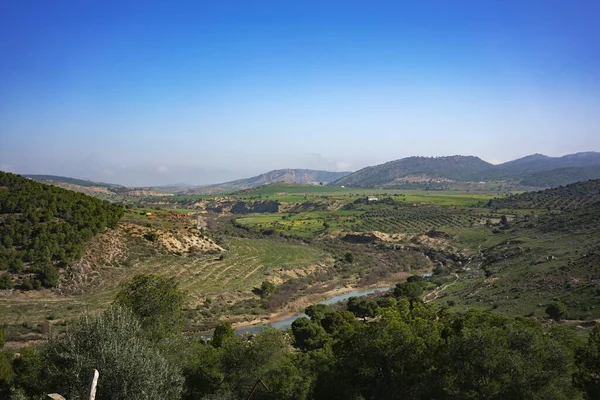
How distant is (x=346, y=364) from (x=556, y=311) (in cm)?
2641

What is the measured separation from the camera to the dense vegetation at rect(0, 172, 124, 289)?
49469 millimetres

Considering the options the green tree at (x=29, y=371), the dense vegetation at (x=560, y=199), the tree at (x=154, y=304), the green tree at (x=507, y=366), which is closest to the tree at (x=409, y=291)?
the tree at (x=154, y=304)

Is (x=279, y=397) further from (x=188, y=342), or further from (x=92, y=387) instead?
(x=92, y=387)

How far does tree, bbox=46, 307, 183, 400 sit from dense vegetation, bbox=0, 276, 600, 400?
5 centimetres

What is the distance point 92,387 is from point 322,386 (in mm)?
13748

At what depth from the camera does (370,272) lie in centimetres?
8062

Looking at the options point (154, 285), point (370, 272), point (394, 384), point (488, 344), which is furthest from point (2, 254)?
point (370, 272)

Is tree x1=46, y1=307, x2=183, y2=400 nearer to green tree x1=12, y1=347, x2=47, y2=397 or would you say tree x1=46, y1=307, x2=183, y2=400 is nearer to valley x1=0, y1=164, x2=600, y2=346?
green tree x1=12, y1=347, x2=47, y2=397

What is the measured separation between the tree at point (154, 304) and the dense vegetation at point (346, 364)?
1.74m

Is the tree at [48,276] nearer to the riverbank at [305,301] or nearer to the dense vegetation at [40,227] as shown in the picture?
the dense vegetation at [40,227]

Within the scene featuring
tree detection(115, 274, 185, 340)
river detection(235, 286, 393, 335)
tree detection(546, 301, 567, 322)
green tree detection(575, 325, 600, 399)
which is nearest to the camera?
green tree detection(575, 325, 600, 399)

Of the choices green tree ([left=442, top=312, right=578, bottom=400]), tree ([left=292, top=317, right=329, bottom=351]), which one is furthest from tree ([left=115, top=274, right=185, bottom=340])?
green tree ([left=442, top=312, right=578, bottom=400])

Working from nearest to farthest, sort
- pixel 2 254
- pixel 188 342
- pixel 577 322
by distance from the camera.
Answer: pixel 188 342 < pixel 577 322 < pixel 2 254

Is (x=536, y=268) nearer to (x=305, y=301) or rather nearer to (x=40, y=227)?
(x=305, y=301)
